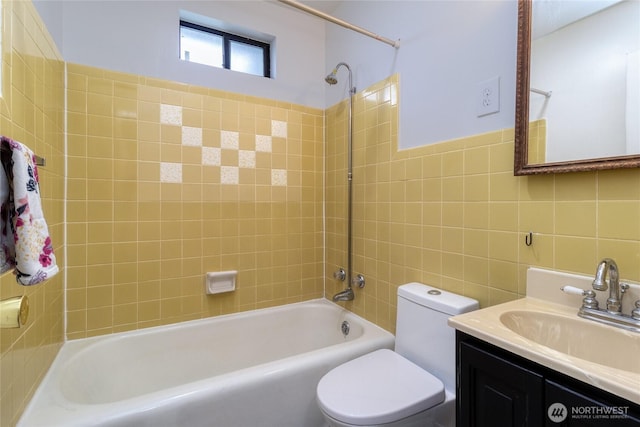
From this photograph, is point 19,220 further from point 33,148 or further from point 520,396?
point 520,396

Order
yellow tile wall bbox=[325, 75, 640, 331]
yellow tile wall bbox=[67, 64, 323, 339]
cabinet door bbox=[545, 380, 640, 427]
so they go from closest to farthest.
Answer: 1. cabinet door bbox=[545, 380, 640, 427]
2. yellow tile wall bbox=[325, 75, 640, 331]
3. yellow tile wall bbox=[67, 64, 323, 339]

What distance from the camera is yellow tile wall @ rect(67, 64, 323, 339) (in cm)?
163

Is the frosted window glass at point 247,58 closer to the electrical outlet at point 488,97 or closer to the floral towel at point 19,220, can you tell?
the electrical outlet at point 488,97

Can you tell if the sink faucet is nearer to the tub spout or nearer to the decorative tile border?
the tub spout

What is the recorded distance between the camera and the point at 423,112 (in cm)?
152

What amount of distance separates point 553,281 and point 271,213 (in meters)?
1.61

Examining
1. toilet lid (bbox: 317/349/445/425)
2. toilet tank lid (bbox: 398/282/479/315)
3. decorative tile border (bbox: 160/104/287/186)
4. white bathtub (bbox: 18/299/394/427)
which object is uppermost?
decorative tile border (bbox: 160/104/287/186)

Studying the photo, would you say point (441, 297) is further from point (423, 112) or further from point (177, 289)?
point (177, 289)

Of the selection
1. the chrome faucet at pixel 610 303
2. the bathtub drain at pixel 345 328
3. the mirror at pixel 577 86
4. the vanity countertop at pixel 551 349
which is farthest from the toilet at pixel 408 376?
the mirror at pixel 577 86

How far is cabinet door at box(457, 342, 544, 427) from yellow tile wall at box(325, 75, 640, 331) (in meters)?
0.44

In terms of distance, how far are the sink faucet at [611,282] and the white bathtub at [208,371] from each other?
1005 millimetres

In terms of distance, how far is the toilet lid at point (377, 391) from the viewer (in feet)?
3.46

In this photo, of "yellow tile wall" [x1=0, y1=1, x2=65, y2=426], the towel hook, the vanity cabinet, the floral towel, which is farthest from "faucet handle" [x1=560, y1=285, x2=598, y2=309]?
"yellow tile wall" [x1=0, y1=1, x2=65, y2=426]

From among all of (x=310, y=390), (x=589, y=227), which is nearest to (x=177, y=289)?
(x=310, y=390)
